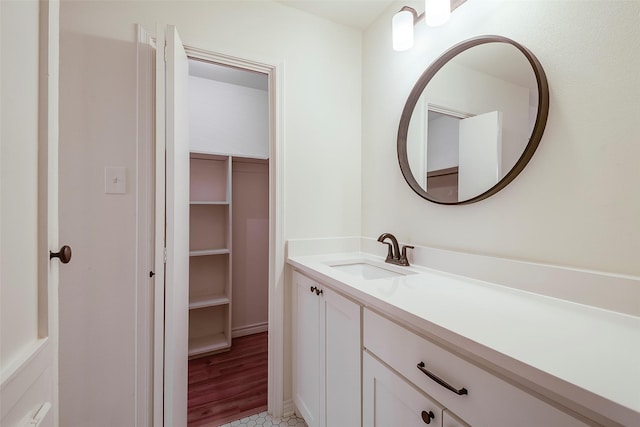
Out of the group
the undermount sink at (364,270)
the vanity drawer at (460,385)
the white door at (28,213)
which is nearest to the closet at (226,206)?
the undermount sink at (364,270)

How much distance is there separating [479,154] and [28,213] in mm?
1489

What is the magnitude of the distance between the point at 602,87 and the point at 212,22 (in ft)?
5.69

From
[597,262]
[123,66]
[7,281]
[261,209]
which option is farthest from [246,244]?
[597,262]

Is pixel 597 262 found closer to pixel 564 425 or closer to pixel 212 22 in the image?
pixel 564 425

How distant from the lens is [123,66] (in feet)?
4.29

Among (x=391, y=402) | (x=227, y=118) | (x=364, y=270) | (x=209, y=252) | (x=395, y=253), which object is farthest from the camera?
(x=227, y=118)

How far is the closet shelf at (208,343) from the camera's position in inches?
85.2

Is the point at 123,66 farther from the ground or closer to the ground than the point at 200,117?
closer to the ground

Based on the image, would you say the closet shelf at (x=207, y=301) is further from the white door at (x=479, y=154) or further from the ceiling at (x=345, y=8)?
the ceiling at (x=345, y=8)

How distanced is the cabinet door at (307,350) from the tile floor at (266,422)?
99 mm

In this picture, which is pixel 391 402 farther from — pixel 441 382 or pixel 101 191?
pixel 101 191

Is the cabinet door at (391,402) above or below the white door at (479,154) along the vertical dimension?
below

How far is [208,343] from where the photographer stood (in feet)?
7.43

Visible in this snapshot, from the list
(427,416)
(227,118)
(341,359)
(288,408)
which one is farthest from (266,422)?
(227,118)
